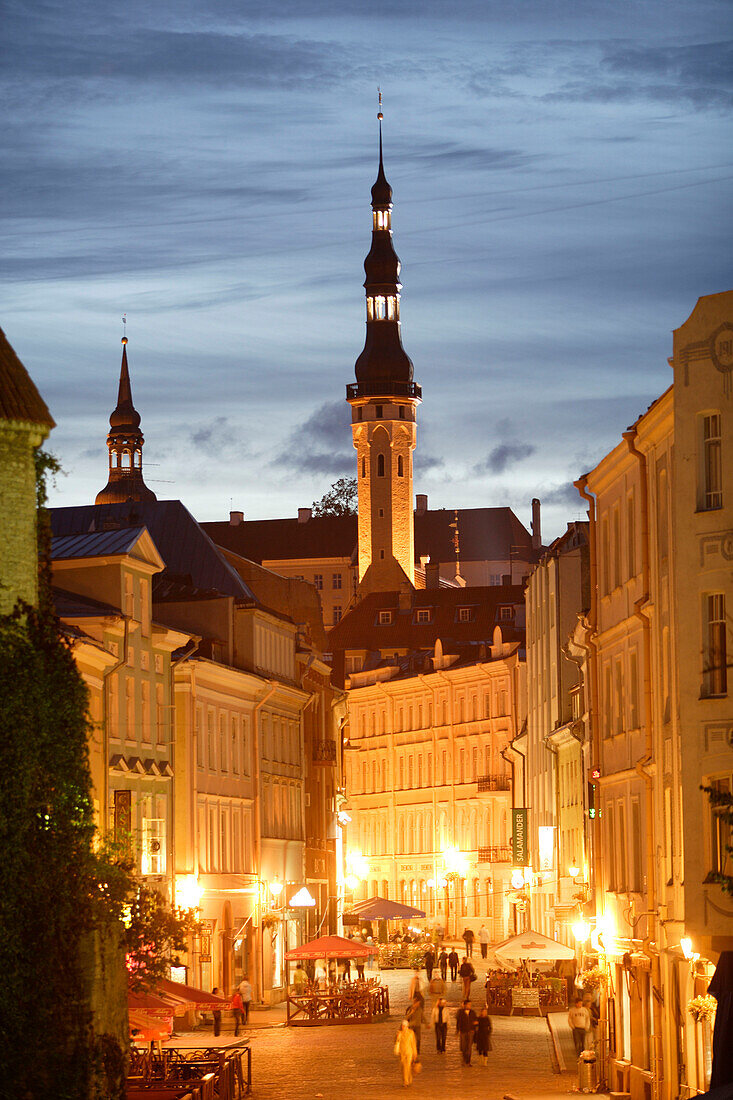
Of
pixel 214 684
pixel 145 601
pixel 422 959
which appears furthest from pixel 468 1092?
pixel 422 959

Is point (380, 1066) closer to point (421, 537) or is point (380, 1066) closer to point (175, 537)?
point (175, 537)

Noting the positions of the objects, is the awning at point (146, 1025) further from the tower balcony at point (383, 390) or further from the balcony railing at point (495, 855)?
the tower balcony at point (383, 390)

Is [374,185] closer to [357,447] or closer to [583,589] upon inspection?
[357,447]

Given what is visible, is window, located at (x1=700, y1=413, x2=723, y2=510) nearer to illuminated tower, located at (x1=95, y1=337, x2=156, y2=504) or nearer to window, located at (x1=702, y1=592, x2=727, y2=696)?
window, located at (x1=702, y1=592, x2=727, y2=696)

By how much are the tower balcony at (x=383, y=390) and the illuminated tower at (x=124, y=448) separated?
1221 inches

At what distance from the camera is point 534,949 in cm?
5309

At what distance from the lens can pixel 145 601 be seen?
Answer: 194 feet

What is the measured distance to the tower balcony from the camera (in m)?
167

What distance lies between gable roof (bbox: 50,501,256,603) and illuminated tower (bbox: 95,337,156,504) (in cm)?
3194

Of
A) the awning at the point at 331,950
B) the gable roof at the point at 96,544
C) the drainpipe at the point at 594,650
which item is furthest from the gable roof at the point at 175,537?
the drainpipe at the point at 594,650

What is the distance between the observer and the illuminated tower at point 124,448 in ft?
406

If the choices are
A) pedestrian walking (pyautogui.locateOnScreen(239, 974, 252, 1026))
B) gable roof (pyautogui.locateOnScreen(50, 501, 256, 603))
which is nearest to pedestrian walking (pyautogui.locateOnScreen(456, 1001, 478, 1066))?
pedestrian walking (pyautogui.locateOnScreen(239, 974, 252, 1026))

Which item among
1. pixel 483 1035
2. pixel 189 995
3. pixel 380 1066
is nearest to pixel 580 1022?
pixel 483 1035

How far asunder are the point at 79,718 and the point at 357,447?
468 ft
